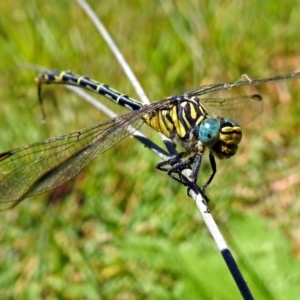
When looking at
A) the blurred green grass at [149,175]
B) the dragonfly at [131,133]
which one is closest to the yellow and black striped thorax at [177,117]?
the dragonfly at [131,133]

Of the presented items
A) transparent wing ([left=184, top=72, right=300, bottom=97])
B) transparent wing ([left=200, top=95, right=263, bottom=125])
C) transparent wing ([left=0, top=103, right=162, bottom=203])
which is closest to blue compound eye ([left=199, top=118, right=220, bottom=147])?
transparent wing ([left=184, top=72, right=300, bottom=97])

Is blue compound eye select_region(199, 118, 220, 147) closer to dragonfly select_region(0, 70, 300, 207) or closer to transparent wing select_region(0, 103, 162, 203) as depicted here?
dragonfly select_region(0, 70, 300, 207)

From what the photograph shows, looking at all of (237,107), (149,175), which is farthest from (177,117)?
(149,175)

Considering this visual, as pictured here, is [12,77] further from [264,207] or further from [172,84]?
→ [264,207]

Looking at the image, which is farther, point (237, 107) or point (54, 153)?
point (237, 107)

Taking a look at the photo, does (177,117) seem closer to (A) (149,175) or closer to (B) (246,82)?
(B) (246,82)

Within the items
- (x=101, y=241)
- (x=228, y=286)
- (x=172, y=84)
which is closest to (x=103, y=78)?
(x=172, y=84)

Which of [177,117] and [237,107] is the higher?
[237,107]

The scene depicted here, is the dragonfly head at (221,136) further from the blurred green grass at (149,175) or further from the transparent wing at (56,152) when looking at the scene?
the blurred green grass at (149,175)

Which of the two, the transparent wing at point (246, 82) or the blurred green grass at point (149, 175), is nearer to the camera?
the transparent wing at point (246, 82)
